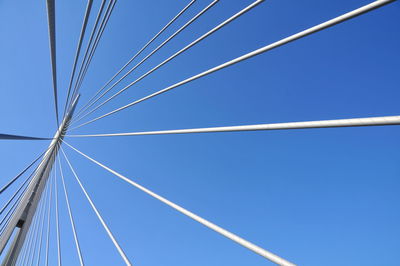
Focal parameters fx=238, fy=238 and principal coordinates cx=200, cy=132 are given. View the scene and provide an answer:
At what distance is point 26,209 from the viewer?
→ 3.91 meters

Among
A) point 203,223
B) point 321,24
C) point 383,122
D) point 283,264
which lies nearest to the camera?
point 383,122

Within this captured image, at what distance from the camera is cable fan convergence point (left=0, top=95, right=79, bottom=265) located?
3324mm

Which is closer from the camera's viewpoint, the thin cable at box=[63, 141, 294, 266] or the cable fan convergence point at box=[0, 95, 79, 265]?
the thin cable at box=[63, 141, 294, 266]

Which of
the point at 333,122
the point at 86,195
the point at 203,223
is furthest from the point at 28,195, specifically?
the point at 333,122

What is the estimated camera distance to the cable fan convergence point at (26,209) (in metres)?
3.32

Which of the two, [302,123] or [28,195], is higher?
[302,123]

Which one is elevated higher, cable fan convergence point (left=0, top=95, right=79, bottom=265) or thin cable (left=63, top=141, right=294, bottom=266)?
thin cable (left=63, top=141, right=294, bottom=266)

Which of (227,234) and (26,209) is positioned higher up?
(227,234)

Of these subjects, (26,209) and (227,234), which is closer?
(227,234)

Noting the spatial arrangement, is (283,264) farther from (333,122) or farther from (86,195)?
(86,195)

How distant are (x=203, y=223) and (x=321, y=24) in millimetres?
1144

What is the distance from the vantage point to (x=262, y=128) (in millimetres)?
1119

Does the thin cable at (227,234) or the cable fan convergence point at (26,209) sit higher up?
the thin cable at (227,234)

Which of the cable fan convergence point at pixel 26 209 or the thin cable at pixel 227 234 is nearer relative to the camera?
the thin cable at pixel 227 234
